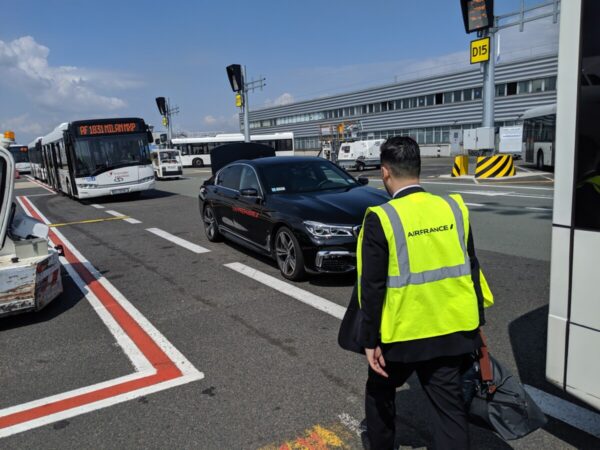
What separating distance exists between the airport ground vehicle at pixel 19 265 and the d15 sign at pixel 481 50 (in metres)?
20.1

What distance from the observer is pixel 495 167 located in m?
21.1

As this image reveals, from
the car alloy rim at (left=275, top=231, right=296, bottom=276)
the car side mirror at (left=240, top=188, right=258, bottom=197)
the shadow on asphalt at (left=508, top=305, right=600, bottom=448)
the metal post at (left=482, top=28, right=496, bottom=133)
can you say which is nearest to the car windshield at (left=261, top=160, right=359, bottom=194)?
the car side mirror at (left=240, top=188, right=258, bottom=197)

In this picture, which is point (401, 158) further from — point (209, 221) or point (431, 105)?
point (431, 105)

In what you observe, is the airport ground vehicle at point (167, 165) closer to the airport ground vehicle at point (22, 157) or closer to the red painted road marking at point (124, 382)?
the airport ground vehicle at point (22, 157)

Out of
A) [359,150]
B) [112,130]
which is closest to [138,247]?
[112,130]

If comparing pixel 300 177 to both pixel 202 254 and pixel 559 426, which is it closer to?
pixel 202 254

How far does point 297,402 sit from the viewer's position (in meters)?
3.29

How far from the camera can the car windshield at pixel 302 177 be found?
22.7 ft

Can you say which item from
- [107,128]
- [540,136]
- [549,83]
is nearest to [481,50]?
[540,136]

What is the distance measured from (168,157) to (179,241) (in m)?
24.3

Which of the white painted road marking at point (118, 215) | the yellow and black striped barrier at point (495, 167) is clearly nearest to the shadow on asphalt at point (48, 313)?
the white painted road marking at point (118, 215)

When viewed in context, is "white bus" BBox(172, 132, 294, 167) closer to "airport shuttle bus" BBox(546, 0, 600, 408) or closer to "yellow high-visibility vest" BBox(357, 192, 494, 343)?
"airport shuttle bus" BBox(546, 0, 600, 408)

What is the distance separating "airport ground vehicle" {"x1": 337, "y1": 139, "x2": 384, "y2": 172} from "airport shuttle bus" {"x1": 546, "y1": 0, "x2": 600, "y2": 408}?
29032mm

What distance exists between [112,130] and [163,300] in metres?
13.2
